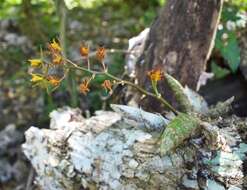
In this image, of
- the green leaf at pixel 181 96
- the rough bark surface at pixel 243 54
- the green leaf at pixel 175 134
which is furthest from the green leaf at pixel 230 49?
the green leaf at pixel 175 134

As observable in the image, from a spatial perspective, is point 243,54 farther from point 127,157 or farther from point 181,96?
point 127,157

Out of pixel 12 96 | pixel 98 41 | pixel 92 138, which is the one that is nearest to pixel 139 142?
pixel 92 138

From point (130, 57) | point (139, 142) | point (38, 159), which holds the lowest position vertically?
point (38, 159)

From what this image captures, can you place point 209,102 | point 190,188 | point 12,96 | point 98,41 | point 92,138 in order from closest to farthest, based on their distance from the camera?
point 190,188
point 92,138
point 209,102
point 12,96
point 98,41

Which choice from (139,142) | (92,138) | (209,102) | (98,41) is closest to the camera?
(139,142)

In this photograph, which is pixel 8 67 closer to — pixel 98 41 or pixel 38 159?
pixel 98 41

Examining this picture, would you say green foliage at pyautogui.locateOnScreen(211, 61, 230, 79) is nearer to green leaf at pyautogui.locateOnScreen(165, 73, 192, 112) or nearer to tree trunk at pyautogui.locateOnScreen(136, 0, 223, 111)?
tree trunk at pyautogui.locateOnScreen(136, 0, 223, 111)
